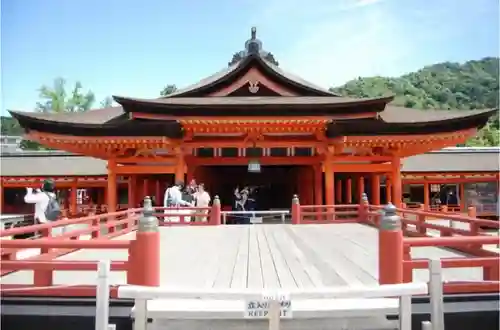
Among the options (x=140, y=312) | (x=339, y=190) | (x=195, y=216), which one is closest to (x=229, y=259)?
(x=140, y=312)

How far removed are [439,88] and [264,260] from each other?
112174mm

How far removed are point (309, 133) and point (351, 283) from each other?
10668mm

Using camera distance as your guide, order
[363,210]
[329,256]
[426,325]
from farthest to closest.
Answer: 1. [363,210]
2. [329,256]
3. [426,325]

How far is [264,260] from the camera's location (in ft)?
25.3

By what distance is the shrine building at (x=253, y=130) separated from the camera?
48.3 ft

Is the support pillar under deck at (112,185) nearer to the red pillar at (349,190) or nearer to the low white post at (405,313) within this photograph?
the red pillar at (349,190)

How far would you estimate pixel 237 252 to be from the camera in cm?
858

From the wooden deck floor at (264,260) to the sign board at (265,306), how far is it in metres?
2.02

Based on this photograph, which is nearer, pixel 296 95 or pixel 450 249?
pixel 450 249

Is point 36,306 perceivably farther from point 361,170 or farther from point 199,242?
point 361,170

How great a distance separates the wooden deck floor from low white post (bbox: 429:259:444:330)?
66.4 inches

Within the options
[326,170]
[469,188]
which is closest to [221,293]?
[326,170]

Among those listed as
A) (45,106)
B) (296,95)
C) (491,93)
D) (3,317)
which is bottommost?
(3,317)

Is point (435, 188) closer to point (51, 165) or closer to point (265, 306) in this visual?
point (51, 165)
